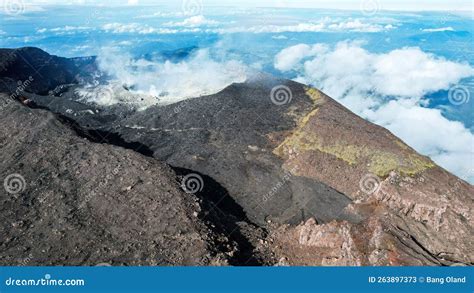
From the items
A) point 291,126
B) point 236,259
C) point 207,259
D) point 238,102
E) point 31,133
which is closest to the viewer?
point 207,259

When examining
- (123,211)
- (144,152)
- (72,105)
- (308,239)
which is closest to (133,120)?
(144,152)

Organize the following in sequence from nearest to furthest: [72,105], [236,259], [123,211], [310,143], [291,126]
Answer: [236,259], [123,211], [310,143], [291,126], [72,105]

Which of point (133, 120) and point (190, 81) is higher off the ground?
point (133, 120)

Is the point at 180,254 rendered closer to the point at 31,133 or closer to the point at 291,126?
the point at 31,133
